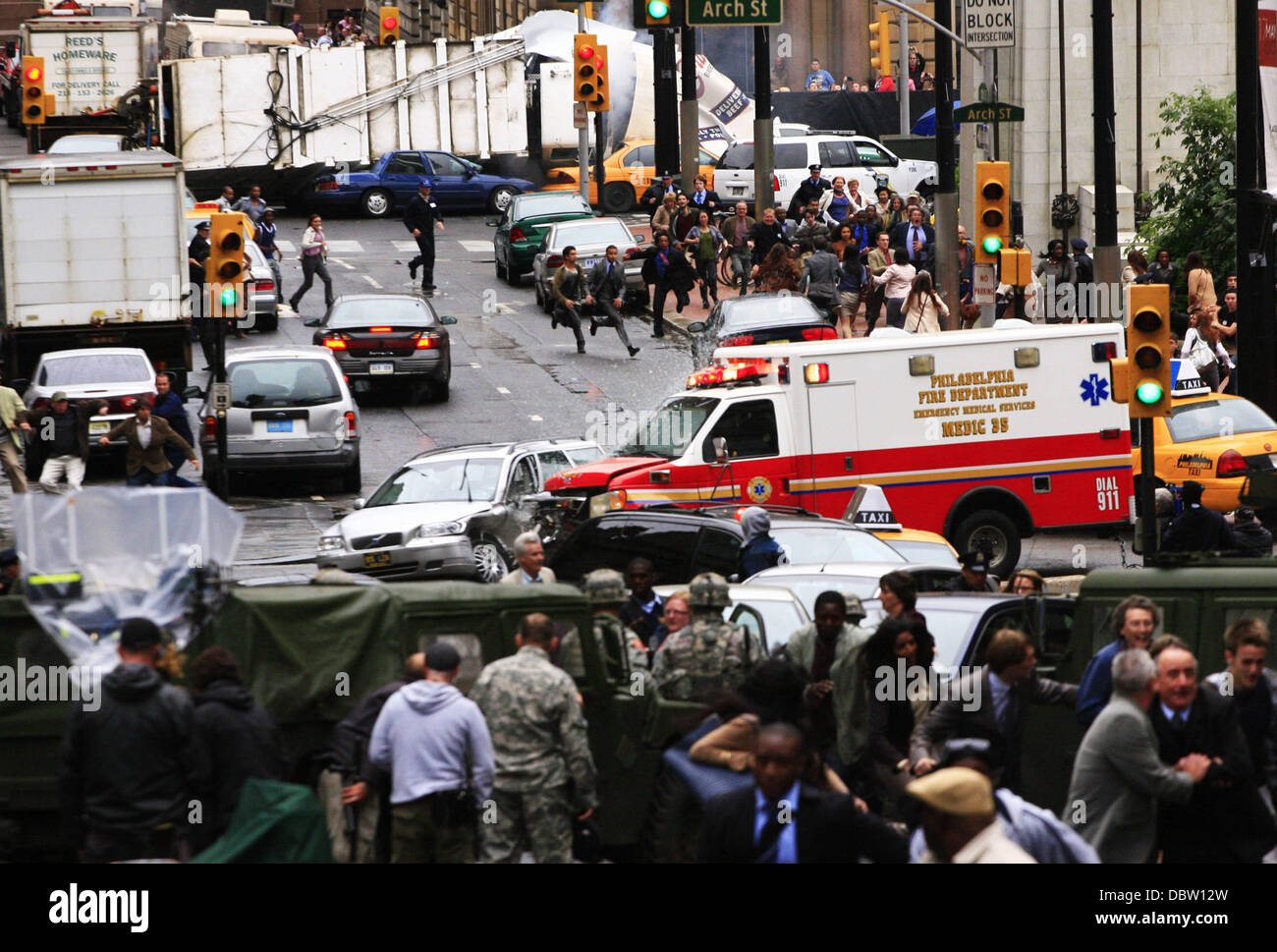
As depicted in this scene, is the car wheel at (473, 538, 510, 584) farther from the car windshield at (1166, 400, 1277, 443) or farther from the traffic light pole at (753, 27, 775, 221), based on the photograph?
the traffic light pole at (753, 27, 775, 221)

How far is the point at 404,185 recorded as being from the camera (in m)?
45.0

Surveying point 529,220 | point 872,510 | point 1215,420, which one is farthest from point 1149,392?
point 529,220

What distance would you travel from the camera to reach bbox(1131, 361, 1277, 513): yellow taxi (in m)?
20.3

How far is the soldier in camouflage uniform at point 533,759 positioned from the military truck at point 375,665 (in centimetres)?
109

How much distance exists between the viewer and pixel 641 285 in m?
35.2

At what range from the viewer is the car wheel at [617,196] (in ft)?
152

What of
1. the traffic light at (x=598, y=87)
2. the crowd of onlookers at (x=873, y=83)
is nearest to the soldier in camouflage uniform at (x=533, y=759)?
the traffic light at (x=598, y=87)

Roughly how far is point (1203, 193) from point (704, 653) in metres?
20.9

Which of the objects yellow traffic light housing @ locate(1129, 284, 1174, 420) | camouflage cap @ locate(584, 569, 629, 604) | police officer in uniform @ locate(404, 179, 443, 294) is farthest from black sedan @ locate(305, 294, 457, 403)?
camouflage cap @ locate(584, 569, 629, 604)

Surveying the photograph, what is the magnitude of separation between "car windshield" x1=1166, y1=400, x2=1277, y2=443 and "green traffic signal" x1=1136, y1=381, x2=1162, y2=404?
5719 mm

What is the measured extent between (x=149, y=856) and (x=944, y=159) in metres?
19.6

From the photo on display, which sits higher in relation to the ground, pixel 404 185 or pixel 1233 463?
pixel 404 185

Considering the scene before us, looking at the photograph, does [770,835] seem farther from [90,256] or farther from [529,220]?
[529,220]

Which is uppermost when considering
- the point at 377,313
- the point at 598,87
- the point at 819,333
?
the point at 598,87
